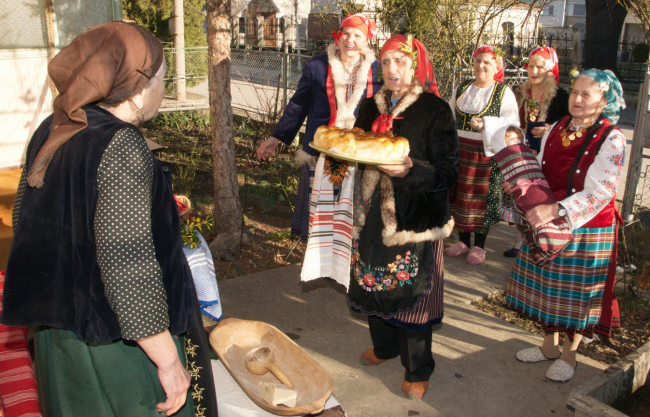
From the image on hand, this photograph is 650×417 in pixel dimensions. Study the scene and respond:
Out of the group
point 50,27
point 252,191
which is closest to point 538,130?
point 252,191

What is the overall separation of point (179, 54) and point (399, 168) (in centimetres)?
1016

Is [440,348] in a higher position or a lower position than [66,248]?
lower

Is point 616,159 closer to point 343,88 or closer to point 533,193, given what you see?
point 533,193

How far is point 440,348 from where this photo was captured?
3613mm

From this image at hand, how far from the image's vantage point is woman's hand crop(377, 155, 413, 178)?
98.8 inches

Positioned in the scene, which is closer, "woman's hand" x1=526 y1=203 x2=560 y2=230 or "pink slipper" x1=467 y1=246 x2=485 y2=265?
"woman's hand" x1=526 y1=203 x2=560 y2=230

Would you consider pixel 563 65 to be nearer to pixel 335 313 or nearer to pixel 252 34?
pixel 335 313

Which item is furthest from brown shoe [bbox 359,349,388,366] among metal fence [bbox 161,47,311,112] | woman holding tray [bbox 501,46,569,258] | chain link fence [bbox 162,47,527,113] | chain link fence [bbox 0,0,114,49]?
metal fence [bbox 161,47,311,112]

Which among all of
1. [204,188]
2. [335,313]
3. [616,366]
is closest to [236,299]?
[335,313]

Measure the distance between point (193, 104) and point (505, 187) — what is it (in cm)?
929

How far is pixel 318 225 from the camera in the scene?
308 cm

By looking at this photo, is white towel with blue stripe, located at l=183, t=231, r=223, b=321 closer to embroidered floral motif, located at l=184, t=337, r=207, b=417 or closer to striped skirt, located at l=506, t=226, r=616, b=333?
embroidered floral motif, located at l=184, t=337, r=207, b=417

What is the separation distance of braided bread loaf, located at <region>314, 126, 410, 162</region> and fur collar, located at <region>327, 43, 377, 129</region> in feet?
3.81

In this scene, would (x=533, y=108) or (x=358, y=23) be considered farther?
(x=533, y=108)
